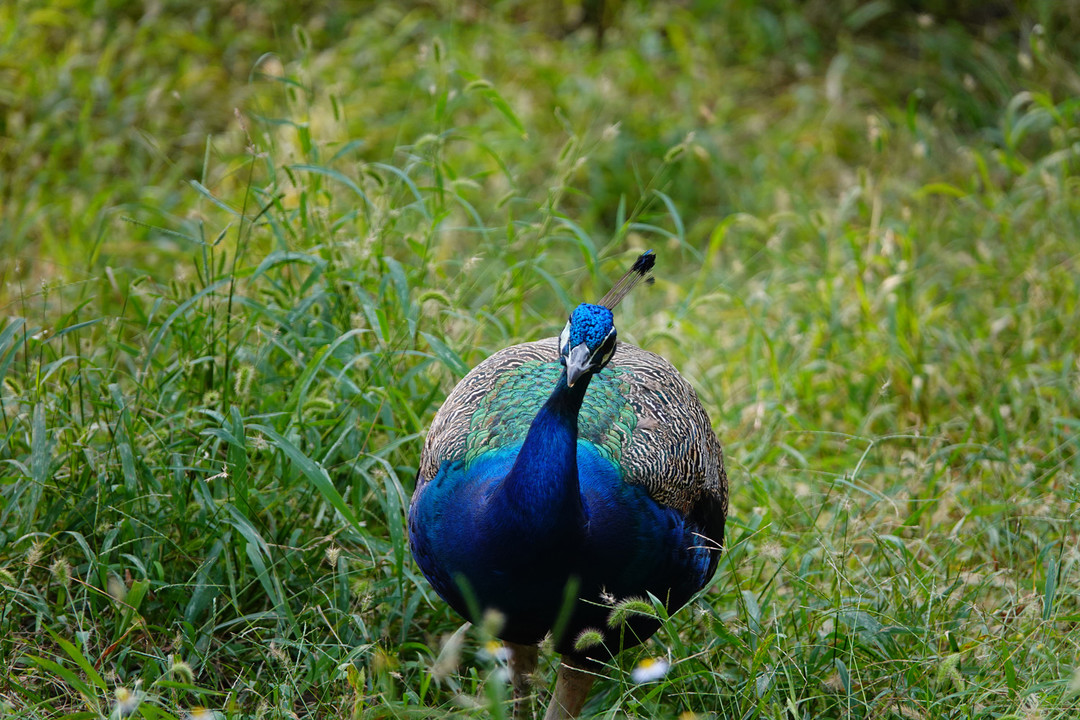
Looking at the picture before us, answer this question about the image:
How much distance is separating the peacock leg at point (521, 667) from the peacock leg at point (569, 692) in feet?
0.47

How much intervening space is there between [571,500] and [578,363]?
1.04ft

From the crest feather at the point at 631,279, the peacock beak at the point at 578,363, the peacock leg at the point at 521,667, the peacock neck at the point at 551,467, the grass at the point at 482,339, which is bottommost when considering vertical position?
the peacock leg at the point at 521,667

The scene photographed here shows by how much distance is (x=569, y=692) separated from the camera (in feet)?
9.86

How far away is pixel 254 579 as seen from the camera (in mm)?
3039

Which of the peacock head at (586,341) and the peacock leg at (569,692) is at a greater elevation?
the peacock head at (586,341)

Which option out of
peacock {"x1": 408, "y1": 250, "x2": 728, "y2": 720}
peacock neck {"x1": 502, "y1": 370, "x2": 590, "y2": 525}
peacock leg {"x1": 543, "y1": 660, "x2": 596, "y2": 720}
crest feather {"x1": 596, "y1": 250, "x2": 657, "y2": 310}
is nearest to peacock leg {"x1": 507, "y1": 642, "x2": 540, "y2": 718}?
peacock {"x1": 408, "y1": 250, "x2": 728, "y2": 720}

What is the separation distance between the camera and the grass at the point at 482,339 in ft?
9.52

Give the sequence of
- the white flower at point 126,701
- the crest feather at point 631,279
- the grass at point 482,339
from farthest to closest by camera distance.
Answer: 1. the crest feather at point 631,279
2. the grass at point 482,339
3. the white flower at point 126,701

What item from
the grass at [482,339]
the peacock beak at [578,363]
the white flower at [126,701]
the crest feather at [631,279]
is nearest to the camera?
the white flower at [126,701]

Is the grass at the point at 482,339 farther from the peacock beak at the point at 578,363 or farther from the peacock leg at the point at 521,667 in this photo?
the peacock beak at the point at 578,363

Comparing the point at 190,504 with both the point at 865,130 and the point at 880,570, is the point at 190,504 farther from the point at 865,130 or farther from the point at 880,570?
the point at 865,130

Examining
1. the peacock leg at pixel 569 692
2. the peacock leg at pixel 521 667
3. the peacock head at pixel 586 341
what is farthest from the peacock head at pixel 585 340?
the peacock leg at pixel 521 667

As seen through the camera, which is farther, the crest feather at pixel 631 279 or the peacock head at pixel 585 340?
the crest feather at pixel 631 279

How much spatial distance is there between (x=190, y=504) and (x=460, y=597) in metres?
0.90
